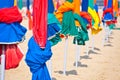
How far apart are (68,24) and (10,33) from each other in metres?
3.66

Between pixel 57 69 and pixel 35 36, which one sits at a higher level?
pixel 35 36

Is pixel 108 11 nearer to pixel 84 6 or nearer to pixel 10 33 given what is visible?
pixel 84 6

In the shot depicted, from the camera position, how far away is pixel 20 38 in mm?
4863

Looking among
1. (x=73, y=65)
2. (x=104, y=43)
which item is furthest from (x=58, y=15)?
(x=104, y=43)

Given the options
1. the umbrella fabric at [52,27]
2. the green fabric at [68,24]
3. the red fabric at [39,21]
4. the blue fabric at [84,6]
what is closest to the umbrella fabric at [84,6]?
the blue fabric at [84,6]

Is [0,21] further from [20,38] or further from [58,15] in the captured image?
[58,15]

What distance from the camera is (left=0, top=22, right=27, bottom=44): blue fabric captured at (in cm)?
471

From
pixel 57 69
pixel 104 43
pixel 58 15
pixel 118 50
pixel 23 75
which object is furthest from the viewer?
pixel 104 43

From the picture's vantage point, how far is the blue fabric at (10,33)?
471 centimetres

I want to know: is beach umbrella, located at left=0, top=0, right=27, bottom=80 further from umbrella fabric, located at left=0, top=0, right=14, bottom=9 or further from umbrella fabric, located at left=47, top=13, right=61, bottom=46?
umbrella fabric, located at left=47, top=13, right=61, bottom=46

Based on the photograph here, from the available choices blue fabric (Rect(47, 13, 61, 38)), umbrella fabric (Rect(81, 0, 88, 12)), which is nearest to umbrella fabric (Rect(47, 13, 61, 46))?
blue fabric (Rect(47, 13, 61, 38))

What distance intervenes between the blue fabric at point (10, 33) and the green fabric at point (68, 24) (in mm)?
3416

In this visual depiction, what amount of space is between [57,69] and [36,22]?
520 centimetres

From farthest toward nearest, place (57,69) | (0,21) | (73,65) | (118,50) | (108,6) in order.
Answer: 1. (108,6)
2. (118,50)
3. (73,65)
4. (57,69)
5. (0,21)
